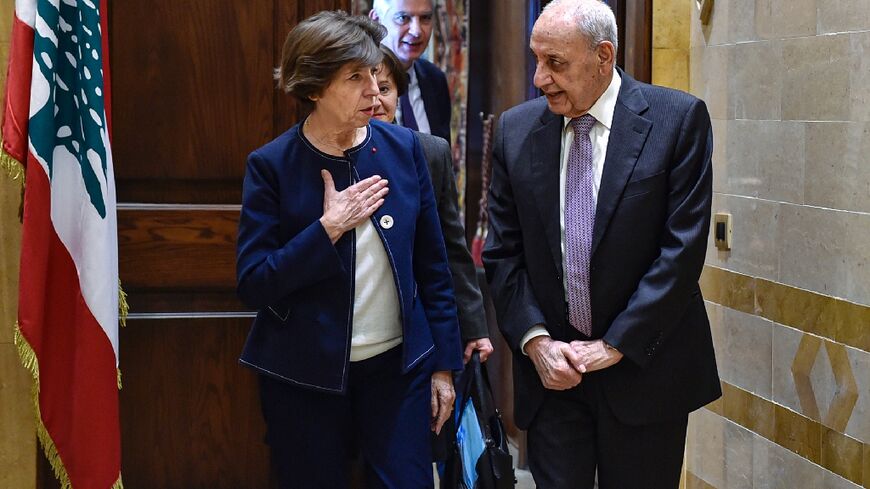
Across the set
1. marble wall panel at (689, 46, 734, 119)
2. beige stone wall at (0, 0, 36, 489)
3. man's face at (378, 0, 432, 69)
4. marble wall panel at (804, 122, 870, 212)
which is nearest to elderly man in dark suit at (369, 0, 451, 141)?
man's face at (378, 0, 432, 69)

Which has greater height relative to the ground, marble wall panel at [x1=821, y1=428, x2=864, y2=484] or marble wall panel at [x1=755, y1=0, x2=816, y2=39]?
marble wall panel at [x1=755, y1=0, x2=816, y2=39]

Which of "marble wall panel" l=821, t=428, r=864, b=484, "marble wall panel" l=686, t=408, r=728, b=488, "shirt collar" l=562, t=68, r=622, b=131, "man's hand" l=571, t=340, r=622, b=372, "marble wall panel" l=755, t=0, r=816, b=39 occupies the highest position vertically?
"marble wall panel" l=755, t=0, r=816, b=39

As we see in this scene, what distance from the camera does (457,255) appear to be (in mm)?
2996

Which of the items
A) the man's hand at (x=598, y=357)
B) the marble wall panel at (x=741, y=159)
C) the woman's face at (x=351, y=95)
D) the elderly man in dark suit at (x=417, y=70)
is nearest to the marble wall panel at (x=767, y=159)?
the marble wall panel at (x=741, y=159)

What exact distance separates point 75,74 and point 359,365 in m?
1.29

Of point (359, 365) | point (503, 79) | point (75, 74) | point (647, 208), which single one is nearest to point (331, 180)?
point (359, 365)

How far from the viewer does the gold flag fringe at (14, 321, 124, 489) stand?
3152 mm

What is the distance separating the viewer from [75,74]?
327 centimetres

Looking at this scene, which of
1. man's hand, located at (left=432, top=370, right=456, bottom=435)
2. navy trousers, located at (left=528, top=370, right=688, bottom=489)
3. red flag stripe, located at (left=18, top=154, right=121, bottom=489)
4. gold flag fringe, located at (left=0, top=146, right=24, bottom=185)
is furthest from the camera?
red flag stripe, located at (left=18, top=154, right=121, bottom=489)

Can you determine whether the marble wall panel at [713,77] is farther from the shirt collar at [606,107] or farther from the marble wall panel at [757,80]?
the shirt collar at [606,107]

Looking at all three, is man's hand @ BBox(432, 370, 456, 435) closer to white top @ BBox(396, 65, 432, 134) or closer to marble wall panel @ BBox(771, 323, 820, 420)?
marble wall panel @ BBox(771, 323, 820, 420)

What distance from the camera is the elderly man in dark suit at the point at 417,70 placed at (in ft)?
17.5

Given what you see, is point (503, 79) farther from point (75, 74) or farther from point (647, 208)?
point (647, 208)

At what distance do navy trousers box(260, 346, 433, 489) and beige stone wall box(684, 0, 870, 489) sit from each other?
1.16m
